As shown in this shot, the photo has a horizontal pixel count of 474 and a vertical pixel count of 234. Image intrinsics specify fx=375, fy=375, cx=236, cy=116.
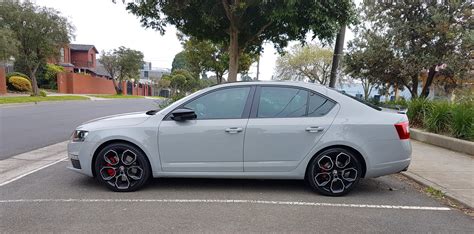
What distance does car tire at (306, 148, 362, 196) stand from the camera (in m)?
5.11

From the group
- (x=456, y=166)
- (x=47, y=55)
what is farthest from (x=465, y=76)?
(x=47, y=55)

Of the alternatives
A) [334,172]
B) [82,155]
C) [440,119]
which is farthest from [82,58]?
[334,172]

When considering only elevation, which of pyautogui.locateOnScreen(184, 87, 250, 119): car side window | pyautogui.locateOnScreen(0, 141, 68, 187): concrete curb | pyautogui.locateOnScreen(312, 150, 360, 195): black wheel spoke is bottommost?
pyautogui.locateOnScreen(0, 141, 68, 187): concrete curb

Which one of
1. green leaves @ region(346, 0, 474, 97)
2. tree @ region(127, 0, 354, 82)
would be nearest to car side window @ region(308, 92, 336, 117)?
tree @ region(127, 0, 354, 82)

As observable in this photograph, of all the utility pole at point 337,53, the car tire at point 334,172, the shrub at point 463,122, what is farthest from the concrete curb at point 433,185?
the utility pole at point 337,53

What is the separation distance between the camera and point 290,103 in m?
5.24

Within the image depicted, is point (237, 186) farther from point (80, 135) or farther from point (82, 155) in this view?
point (80, 135)

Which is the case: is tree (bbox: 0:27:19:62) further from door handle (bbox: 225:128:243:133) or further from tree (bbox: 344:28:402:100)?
door handle (bbox: 225:128:243:133)

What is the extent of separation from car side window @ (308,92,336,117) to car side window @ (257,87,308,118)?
0.27ft

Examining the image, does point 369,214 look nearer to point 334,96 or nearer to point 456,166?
point 334,96

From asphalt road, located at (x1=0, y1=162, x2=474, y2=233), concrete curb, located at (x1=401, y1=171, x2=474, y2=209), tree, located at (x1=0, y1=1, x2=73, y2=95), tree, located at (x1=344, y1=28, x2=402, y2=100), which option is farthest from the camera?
tree, located at (x1=0, y1=1, x2=73, y2=95)

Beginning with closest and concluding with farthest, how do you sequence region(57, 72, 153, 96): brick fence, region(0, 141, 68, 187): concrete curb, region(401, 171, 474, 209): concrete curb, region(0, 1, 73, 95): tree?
region(401, 171, 474, 209): concrete curb
region(0, 141, 68, 187): concrete curb
region(0, 1, 73, 95): tree
region(57, 72, 153, 96): brick fence

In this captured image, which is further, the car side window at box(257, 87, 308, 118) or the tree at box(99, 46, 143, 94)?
the tree at box(99, 46, 143, 94)

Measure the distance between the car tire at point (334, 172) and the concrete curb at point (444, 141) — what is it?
4630 mm
